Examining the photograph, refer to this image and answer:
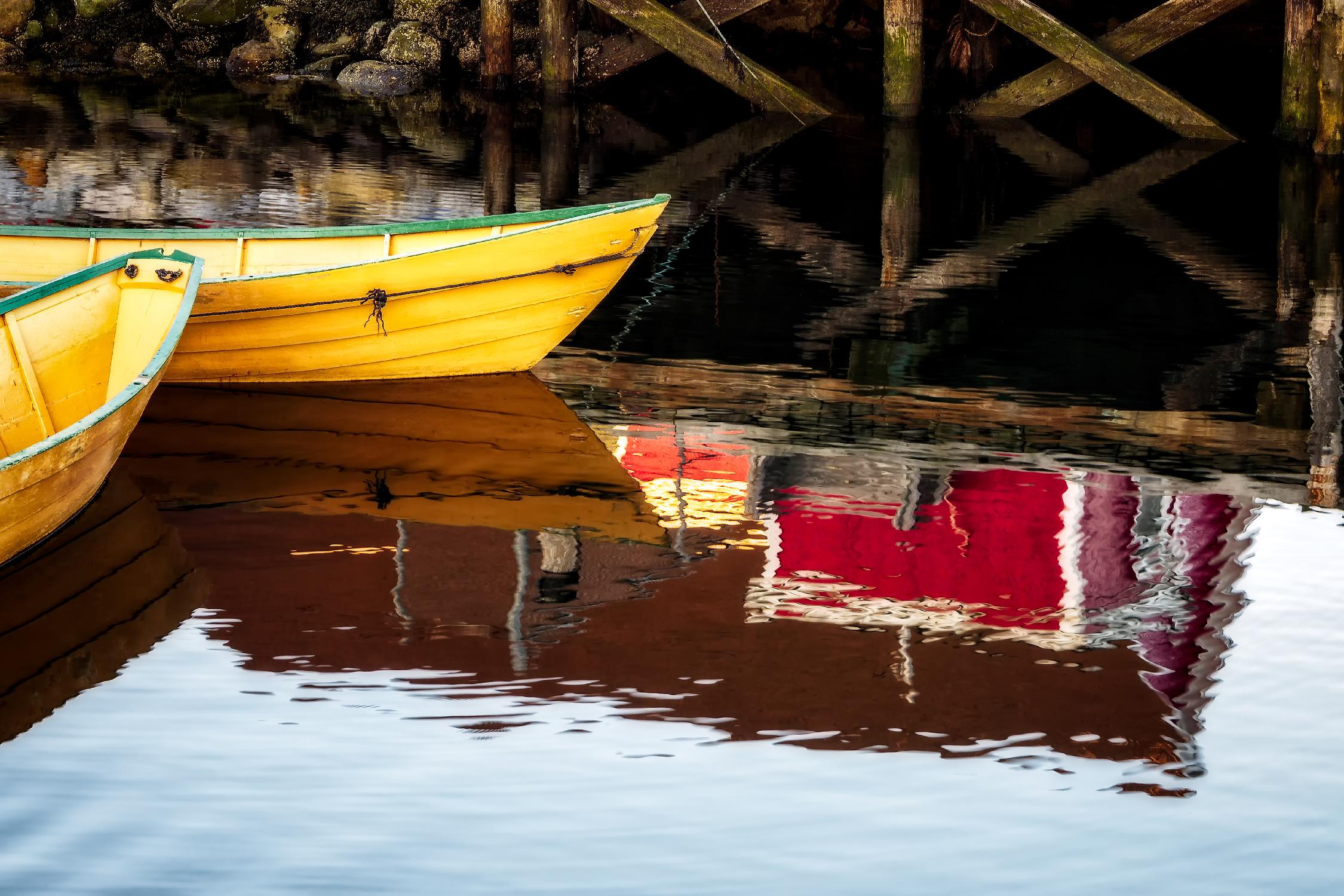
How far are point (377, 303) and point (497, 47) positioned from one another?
1041 centimetres

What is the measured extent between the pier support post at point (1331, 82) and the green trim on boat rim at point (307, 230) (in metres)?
7.51

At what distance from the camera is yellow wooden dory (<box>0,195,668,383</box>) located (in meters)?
8.09

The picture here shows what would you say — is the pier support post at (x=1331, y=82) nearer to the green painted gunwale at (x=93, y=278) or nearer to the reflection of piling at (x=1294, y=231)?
the reflection of piling at (x=1294, y=231)

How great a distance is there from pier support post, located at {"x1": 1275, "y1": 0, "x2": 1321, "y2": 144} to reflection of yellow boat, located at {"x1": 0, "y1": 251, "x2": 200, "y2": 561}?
33.5 ft

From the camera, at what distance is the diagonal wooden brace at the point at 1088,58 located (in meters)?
14.6

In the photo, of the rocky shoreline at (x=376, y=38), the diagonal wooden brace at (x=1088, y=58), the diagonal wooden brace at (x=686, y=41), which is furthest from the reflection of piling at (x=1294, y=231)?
the diagonal wooden brace at (x=686, y=41)

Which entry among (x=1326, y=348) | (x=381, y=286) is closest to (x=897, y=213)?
(x=1326, y=348)

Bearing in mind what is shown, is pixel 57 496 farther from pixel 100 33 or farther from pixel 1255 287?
pixel 100 33

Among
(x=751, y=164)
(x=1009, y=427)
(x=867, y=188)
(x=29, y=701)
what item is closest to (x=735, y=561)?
(x=1009, y=427)

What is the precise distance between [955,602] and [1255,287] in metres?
5.69

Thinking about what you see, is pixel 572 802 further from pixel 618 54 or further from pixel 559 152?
pixel 618 54

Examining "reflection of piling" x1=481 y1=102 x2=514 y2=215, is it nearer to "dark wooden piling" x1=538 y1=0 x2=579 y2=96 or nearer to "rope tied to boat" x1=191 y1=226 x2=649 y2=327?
"dark wooden piling" x1=538 y1=0 x2=579 y2=96

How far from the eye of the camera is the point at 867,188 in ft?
44.4

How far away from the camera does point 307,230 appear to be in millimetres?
8773
